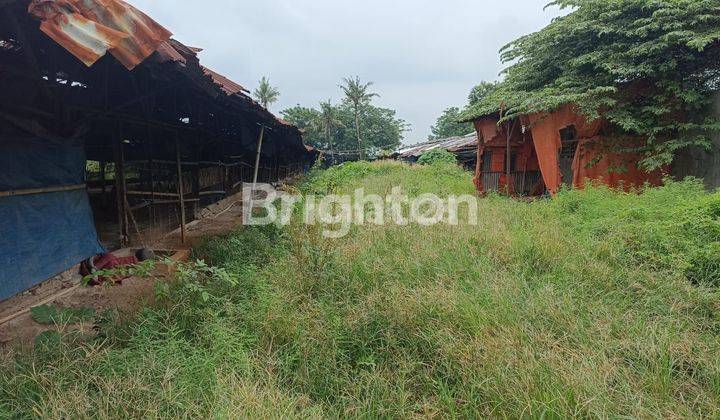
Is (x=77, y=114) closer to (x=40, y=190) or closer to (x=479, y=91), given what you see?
(x=40, y=190)

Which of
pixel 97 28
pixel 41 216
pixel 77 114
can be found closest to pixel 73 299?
pixel 41 216

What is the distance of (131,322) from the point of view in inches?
110

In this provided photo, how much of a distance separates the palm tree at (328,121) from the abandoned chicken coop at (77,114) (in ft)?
101

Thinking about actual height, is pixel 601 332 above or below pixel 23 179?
below

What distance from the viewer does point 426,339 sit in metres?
2.48

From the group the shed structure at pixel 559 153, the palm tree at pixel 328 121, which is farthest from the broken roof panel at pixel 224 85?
A: the palm tree at pixel 328 121

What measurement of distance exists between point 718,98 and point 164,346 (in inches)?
369

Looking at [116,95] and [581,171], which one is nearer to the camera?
[116,95]

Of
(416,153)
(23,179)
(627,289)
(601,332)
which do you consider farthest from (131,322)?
(416,153)

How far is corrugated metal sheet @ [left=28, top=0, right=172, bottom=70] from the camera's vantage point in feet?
5.79

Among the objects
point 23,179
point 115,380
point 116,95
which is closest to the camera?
point 115,380

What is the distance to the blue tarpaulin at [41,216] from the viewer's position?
3523 millimetres

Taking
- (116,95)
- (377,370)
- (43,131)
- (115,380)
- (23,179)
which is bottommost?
(377,370)

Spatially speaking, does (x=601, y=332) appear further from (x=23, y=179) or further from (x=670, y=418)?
(x=23, y=179)
